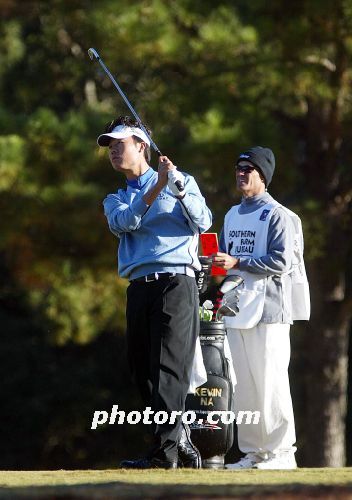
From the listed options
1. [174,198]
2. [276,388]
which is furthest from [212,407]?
[174,198]

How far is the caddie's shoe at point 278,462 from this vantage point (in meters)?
6.67

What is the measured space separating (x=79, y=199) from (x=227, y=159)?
1.62m

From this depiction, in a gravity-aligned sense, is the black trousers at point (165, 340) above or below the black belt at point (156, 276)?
below

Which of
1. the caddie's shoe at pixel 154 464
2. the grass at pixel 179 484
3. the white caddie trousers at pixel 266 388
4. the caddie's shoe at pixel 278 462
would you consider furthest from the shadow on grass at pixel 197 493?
the white caddie trousers at pixel 266 388

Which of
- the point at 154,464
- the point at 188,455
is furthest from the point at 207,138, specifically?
the point at 154,464

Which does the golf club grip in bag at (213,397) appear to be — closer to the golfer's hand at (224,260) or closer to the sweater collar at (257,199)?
the golfer's hand at (224,260)

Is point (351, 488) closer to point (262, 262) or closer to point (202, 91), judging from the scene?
point (262, 262)

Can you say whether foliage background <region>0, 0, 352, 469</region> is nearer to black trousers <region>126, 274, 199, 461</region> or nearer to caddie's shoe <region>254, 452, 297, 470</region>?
caddie's shoe <region>254, 452, 297, 470</region>

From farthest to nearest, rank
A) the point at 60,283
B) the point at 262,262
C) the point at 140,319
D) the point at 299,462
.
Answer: the point at 299,462, the point at 60,283, the point at 262,262, the point at 140,319

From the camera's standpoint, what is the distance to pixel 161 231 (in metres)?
6.13

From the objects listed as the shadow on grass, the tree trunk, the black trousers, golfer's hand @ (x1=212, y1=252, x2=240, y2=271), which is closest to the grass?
the shadow on grass

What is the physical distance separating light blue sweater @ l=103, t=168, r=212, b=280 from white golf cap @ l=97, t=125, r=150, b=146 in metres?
0.24

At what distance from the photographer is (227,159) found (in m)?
12.3

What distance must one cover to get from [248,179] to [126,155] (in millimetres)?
915
